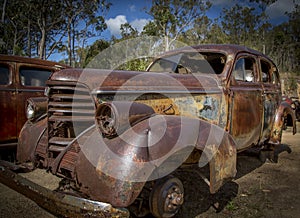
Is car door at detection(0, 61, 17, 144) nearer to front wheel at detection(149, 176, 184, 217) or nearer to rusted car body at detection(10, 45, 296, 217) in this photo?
rusted car body at detection(10, 45, 296, 217)

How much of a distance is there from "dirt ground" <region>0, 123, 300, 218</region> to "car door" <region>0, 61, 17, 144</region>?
1.01 m

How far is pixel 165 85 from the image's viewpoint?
283 cm

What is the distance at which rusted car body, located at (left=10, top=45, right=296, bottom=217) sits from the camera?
79.4 inches

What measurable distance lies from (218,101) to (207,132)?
93cm

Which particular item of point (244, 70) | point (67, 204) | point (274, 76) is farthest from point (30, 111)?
point (274, 76)

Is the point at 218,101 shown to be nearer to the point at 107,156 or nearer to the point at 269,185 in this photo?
the point at 269,185

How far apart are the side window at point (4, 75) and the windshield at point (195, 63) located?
275 cm

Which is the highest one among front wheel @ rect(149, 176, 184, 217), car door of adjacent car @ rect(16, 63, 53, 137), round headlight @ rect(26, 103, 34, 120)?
car door of adjacent car @ rect(16, 63, 53, 137)

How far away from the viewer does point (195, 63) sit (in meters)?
3.75

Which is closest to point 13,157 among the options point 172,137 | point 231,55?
point 172,137

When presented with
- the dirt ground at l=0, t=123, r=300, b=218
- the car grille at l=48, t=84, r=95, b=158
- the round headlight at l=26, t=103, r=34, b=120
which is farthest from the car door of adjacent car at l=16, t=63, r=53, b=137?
the car grille at l=48, t=84, r=95, b=158

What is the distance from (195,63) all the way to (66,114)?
1.99 m

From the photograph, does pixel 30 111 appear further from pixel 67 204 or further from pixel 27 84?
pixel 27 84

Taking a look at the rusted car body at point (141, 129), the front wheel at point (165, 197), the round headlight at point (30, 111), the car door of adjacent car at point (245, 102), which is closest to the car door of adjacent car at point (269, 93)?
the car door of adjacent car at point (245, 102)
